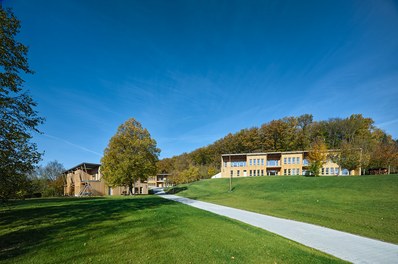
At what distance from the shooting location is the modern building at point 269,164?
53.1 m

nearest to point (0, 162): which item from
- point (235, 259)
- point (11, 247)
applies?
point (11, 247)

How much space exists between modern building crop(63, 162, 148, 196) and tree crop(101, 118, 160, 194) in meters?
9.36

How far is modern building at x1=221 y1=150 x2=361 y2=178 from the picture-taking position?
53125mm

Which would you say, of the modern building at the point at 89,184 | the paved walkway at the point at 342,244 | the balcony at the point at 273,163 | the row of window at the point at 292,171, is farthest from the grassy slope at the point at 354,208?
the modern building at the point at 89,184

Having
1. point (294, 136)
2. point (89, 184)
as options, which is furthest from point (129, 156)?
point (294, 136)

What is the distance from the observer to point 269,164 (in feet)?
185

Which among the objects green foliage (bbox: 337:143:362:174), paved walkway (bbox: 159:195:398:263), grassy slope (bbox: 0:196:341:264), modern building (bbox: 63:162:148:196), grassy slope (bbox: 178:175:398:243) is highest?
green foliage (bbox: 337:143:362:174)

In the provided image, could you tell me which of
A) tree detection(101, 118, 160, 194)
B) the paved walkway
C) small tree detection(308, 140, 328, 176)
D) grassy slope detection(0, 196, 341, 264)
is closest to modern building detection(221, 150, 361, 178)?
small tree detection(308, 140, 328, 176)

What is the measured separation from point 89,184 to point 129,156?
55.7 ft

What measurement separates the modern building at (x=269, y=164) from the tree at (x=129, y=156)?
2654 centimetres

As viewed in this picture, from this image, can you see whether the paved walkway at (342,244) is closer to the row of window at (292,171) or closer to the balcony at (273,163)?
the row of window at (292,171)

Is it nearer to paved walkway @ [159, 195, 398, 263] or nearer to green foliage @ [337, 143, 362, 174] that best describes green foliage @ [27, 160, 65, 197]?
paved walkway @ [159, 195, 398, 263]

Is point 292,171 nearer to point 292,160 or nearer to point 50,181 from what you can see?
point 292,160

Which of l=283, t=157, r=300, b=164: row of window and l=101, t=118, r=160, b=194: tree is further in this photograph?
l=283, t=157, r=300, b=164: row of window
